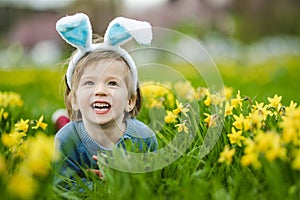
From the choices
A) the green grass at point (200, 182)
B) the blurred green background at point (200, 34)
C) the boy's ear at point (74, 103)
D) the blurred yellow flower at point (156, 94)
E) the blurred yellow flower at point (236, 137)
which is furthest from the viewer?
the blurred green background at point (200, 34)

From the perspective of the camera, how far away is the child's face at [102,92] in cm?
257

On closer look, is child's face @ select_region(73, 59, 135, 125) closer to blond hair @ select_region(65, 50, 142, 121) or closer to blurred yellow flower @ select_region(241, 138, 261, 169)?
blond hair @ select_region(65, 50, 142, 121)

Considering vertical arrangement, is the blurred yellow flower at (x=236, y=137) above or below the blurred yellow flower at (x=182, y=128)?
above

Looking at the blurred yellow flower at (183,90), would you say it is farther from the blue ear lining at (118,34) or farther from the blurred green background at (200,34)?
the blurred green background at (200,34)

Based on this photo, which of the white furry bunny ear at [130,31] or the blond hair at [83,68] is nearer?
the white furry bunny ear at [130,31]

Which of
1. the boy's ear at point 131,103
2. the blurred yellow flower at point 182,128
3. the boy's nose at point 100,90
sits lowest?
the boy's nose at point 100,90

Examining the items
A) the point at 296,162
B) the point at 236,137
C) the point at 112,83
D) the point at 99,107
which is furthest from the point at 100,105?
the point at 296,162

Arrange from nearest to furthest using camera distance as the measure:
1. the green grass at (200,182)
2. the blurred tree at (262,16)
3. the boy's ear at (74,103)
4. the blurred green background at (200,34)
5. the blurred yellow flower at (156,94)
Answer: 1. the green grass at (200,182)
2. the boy's ear at (74,103)
3. the blurred yellow flower at (156,94)
4. the blurred green background at (200,34)
5. the blurred tree at (262,16)

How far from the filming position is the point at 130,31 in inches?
99.3

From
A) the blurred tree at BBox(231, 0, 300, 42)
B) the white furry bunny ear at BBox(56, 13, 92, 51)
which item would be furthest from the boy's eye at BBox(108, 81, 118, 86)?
the blurred tree at BBox(231, 0, 300, 42)

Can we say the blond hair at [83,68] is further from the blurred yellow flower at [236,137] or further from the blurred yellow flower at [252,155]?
the blurred yellow flower at [252,155]

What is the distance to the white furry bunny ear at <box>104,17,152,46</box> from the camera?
252 cm

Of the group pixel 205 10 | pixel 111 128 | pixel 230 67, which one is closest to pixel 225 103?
pixel 111 128

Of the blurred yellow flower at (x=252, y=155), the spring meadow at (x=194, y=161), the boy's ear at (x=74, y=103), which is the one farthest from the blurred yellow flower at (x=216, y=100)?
the blurred yellow flower at (x=252, y=155)
